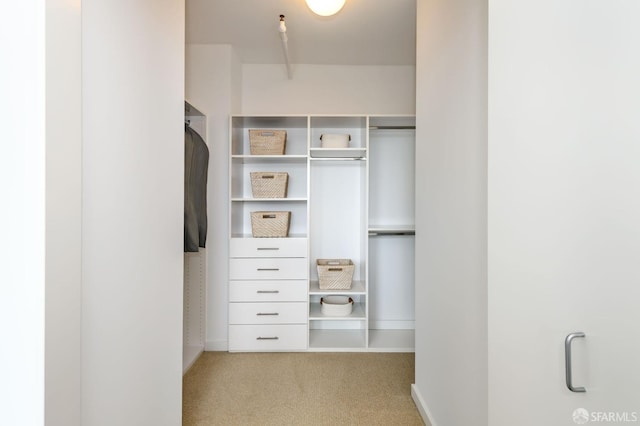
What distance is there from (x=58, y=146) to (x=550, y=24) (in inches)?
44.9

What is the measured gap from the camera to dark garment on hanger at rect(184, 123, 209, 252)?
2.33m

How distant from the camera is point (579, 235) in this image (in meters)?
0.81

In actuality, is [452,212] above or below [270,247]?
above

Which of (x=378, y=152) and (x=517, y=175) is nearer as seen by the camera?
(x=517, y=175)

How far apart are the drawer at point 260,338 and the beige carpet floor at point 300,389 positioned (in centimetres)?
6

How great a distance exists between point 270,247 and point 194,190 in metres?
0.83

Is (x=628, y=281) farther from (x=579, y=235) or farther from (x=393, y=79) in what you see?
(x=393, y=79)

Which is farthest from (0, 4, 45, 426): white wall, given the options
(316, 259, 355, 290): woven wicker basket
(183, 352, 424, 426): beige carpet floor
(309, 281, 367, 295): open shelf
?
(316, 259, 355, 290): woven wicker basket

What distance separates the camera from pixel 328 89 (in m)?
3.58

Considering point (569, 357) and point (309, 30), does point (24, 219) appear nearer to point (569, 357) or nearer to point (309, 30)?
point (569, 357)

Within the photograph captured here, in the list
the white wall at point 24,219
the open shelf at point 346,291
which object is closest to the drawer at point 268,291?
the open shelf at point 346,291

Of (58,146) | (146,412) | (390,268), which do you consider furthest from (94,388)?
(390,268)

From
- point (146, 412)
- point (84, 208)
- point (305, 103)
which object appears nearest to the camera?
point (84, 208)

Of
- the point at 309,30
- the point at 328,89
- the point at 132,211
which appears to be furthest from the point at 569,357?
the point at 328,89
